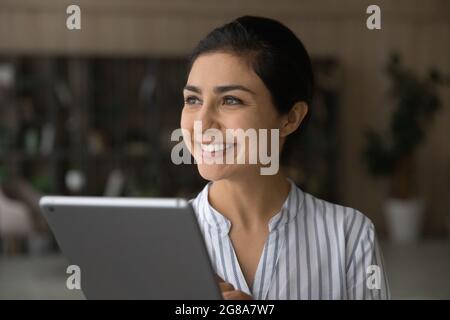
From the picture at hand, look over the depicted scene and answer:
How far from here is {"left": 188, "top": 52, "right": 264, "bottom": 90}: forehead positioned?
47.5 inches

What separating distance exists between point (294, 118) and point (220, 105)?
7.0 inches

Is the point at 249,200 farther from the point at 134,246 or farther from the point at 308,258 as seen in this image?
the point at 134,246

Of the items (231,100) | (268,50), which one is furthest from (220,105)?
(268,50)

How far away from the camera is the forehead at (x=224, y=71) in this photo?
121cm

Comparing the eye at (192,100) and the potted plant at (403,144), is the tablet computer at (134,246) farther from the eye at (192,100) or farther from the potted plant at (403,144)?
the potted plant at (403,144)

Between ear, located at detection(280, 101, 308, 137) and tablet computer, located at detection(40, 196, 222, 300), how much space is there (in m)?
0.40

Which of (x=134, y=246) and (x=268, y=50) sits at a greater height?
(x=268, y=50)

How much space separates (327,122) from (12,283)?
140 inches

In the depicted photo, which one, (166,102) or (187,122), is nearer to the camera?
(187,122)

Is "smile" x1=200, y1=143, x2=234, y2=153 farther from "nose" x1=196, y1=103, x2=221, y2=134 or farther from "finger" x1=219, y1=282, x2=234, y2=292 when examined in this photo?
"finger" x1=219, y1=282, x2=234, y2=292

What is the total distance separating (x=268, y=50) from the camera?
1.22 metres

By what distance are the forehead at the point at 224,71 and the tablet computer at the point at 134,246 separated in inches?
13.1

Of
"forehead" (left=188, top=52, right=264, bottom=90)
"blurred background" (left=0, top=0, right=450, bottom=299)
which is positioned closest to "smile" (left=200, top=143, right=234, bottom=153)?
"forehead" (left=188, top=52, right=264, bottom=90)

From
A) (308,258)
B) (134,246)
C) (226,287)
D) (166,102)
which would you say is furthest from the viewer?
(166,102)
